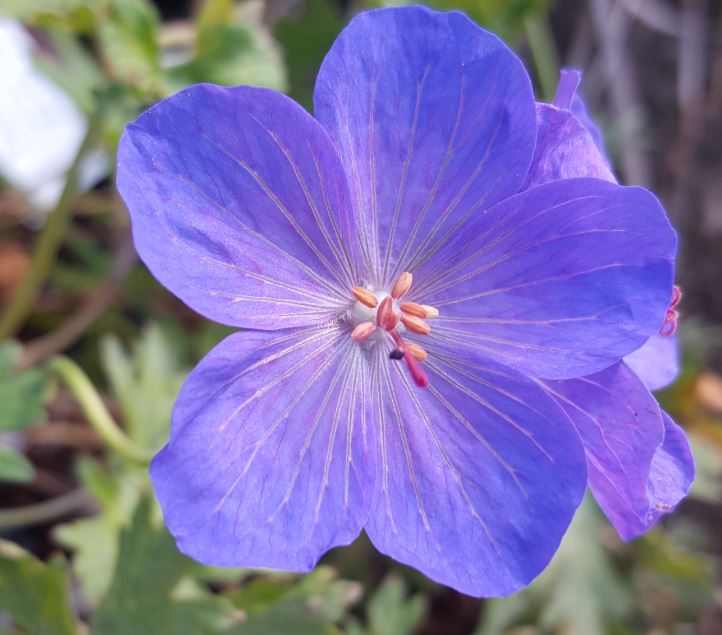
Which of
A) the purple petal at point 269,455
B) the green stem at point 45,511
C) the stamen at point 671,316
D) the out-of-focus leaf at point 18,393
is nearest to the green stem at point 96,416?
the out-of-focus leaf at point 18,393

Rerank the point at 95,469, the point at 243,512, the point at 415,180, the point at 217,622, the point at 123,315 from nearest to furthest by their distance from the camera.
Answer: the point at 243,512, the point at 415,180, the point at 217,622, the point at 95,469, the point at 123,315

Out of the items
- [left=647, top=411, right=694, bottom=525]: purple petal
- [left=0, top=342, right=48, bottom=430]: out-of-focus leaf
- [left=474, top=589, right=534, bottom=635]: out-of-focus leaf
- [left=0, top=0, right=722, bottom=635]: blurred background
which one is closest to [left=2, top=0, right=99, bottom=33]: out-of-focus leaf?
[left=0, top=0, right=722, bottom=635]: blurred background

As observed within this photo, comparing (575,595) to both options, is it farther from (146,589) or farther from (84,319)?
(84,319)

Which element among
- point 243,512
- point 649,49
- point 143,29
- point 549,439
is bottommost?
point 649,49

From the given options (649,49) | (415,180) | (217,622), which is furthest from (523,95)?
(649,49)

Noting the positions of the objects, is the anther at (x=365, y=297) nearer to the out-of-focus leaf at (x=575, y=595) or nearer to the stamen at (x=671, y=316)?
the stamen at (x=671, y=316)

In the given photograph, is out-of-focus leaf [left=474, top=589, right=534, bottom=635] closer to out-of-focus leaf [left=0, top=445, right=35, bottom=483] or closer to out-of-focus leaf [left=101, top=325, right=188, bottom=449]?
out-of-focus leaf [left=101, top=325, right=188, bottom=449]

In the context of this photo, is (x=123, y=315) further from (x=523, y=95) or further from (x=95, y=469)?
(x=523, y=95)

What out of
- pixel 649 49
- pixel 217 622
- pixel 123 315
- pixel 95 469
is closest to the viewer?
pixel 217 622
